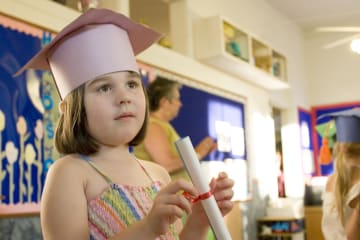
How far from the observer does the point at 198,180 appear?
2.51 ft

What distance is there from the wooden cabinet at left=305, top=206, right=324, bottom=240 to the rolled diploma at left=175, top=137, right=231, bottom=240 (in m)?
4.68

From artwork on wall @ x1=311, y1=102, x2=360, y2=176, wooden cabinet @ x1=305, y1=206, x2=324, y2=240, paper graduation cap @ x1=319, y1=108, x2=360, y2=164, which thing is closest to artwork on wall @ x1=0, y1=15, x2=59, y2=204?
paper graduation cap @ x1=319, y1=108, x2=360, y2=164

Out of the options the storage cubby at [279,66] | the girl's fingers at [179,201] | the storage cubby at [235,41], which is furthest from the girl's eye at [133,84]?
the storage cubby at [279,66]

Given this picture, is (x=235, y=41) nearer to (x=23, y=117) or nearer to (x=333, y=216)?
(x=333, y=216)

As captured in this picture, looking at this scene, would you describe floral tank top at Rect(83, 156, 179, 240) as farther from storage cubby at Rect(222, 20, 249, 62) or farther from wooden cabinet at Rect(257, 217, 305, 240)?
wooden cabinet at Rect(257, 217, 305, 240)

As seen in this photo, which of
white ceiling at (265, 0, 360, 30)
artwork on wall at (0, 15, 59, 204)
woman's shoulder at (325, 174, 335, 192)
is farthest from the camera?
white ceiling at (265, 0, 360, 30)

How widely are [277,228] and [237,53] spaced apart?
1.65m

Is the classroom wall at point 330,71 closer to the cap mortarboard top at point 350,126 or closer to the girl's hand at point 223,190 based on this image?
the cap mortarboard top at point 350,126

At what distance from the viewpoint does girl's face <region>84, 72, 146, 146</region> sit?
868 millimetres

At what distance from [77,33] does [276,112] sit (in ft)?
16.4

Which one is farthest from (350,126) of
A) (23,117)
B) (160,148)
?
(23,117)

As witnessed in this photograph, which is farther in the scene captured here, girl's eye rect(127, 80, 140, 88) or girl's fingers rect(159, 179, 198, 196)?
girl's eye rect(127, 80, 140, 88)

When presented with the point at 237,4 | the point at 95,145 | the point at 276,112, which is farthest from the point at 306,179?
the point at 95,145

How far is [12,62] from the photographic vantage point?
2.06 metres
